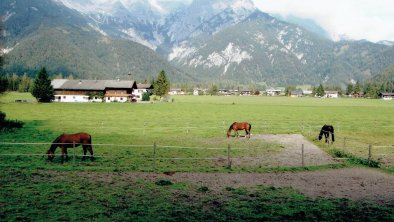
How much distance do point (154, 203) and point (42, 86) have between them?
334 feet

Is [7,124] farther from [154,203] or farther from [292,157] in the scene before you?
[154,203]

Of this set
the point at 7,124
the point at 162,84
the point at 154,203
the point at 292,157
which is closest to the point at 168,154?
the point at 292,157

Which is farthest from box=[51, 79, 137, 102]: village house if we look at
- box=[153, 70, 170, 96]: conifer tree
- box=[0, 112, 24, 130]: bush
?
box=[0, 112, 24, 130]: bush

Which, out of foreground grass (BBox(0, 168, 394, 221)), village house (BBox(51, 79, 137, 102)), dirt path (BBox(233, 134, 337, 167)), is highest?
village house (BBox(51, 79, 137, 102))

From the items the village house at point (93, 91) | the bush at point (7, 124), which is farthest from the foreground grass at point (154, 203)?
the village house at point (93, 91)

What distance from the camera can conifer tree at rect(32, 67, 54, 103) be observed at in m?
107

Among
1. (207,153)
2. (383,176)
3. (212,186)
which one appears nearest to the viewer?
(212,186)

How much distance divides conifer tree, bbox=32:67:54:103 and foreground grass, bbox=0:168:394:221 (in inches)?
3684

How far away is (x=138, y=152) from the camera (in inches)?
1204

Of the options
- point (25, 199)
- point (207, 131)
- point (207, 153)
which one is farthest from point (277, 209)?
point (207, 131)

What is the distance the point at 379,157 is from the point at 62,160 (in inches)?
966

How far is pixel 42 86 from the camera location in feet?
354

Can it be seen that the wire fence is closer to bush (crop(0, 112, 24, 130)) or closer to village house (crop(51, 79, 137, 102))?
bush (crop(0, 112, 24, 130))

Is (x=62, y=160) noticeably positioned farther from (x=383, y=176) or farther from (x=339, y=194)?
(x=383, y=176)
